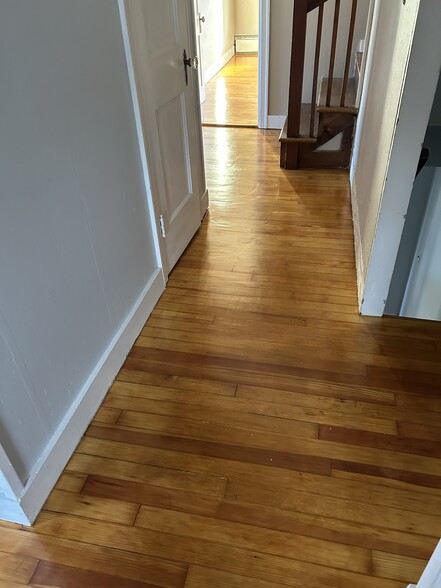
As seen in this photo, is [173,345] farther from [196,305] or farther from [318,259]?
[318,259]

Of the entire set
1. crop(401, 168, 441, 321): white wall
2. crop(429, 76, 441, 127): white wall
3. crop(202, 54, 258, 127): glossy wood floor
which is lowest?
crop(401, 168, 441, 321): white wall

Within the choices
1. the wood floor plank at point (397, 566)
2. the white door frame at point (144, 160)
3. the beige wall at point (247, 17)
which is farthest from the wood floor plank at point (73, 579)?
the beige wall at point (247, 17)

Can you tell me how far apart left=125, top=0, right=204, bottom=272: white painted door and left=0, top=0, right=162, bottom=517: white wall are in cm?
17

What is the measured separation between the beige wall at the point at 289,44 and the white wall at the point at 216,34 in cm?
204

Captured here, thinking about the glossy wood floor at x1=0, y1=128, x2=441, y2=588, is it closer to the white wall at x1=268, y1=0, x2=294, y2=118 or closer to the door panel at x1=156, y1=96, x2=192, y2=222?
the door panel at x1=156, y1=96, x2=192, y2=222

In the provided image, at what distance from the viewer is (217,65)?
6.73 m

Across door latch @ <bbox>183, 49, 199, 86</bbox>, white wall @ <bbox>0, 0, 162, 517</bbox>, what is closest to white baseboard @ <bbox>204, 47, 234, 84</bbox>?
door latch @ <bbox>183, 49, 199, 86</bbox>

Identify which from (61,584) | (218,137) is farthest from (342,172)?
(61,584)

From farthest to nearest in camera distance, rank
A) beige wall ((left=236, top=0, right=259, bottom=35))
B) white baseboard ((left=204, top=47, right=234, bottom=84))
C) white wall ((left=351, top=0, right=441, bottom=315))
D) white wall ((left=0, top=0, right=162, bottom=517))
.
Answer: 1. beige wall ((left=236, top=0, right=259, bottom=35))
2. white baseboard ((left=204, top=47, right=234, bottom=84))
3. white wall ((left=351, top=0, right=441, bottom=315))
4. white wall ((left=0, top=0, right=162, bottom=517))

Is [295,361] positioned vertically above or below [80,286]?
below

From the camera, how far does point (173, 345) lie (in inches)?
76.5

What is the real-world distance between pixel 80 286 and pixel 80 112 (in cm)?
57

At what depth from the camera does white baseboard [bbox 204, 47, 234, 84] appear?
6.20m

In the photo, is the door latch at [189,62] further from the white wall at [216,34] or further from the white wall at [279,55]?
the white wall at [216,34]
